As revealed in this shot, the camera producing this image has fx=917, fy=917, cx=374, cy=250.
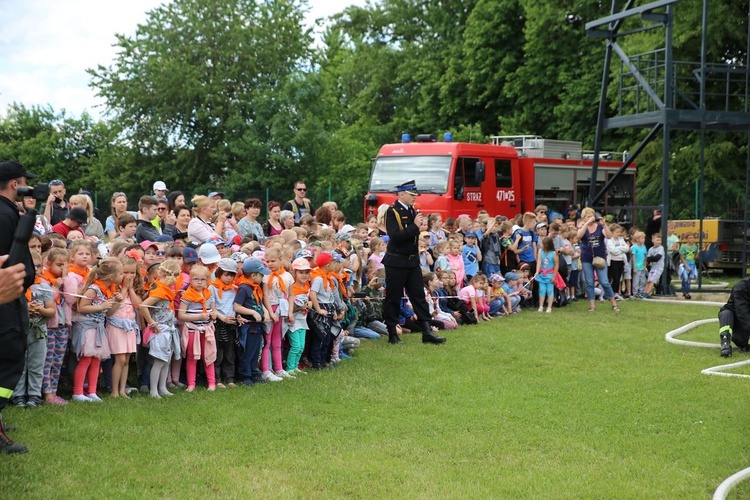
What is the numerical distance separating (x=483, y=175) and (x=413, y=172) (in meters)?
1.71

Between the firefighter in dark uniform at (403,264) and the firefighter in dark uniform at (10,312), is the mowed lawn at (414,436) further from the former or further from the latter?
the firefighter in dark uniform at (403,264)

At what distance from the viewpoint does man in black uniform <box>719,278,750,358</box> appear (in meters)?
12.2

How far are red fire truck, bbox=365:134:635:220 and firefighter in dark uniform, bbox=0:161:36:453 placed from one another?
15121mm

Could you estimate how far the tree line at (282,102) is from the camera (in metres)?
34.5

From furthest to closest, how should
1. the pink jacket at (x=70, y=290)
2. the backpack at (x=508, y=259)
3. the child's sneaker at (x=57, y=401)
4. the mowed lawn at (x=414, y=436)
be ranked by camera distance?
the backpack at (x=508, y=259), the pink jacket at (x=70, y=290), the child's sneaker at (x=57, y=401), the mowed lawn at (x=414, y=436)

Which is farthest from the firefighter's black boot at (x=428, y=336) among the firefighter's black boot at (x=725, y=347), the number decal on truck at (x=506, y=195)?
the number decal on truck at (x=506, y=195)

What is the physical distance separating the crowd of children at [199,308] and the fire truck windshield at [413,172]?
287 inches

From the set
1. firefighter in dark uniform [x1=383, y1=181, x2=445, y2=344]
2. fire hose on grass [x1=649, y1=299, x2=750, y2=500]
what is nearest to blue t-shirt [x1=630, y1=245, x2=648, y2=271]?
fire hose on grass [x1=649, y1=299, x2=750, y2=500]

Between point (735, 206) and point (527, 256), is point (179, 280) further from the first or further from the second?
point (735, 206)

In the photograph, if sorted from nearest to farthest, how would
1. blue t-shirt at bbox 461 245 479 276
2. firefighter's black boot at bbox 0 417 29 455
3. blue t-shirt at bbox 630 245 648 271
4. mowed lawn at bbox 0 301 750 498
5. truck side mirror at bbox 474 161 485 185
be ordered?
mowed lawn at bbox 0 301 750 498
firefighter's black boot at bbox 0 417 29 455
blue t-shirt at bbox 461 245 479 276
blue t-shirt at bbox 630 245 648 271
truck side mirror at bbox 474 161 485 185

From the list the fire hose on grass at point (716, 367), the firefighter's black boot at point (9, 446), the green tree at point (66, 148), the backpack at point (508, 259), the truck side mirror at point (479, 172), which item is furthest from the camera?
the green tree at point (66, 148)

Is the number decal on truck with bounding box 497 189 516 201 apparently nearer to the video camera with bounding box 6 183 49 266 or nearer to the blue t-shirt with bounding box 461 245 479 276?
the blue t-shirt with bounding box 461 245 479 276

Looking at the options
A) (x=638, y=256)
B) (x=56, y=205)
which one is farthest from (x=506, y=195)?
(x=56, y=205)

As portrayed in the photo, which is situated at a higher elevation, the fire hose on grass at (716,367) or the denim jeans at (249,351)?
the denim jeans at (249,351)
